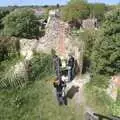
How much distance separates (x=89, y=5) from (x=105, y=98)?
2697cm

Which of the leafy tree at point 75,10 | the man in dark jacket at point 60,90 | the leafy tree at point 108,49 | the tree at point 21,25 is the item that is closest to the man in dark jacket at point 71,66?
the leafy tree at point 108,49

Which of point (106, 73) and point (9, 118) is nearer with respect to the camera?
point (9, 118)

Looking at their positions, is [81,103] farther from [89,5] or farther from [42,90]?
[89,5]

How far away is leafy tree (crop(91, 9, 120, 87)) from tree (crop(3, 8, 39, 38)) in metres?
→ 7.54

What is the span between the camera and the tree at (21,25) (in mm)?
23266

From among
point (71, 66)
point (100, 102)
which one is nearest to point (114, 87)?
point (100, 102)

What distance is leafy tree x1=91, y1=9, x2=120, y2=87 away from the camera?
1644cm

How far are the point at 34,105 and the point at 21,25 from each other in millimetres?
9116

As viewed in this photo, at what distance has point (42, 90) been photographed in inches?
663

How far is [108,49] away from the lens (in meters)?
16.6

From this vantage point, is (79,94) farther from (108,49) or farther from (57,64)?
(108,49)

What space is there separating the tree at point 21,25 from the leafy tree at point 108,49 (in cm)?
754

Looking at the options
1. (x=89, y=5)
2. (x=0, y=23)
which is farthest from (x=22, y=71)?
(x=89, y=5)

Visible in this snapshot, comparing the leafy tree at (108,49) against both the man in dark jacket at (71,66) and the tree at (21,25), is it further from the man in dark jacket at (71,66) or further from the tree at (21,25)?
the tree at (21,25)
